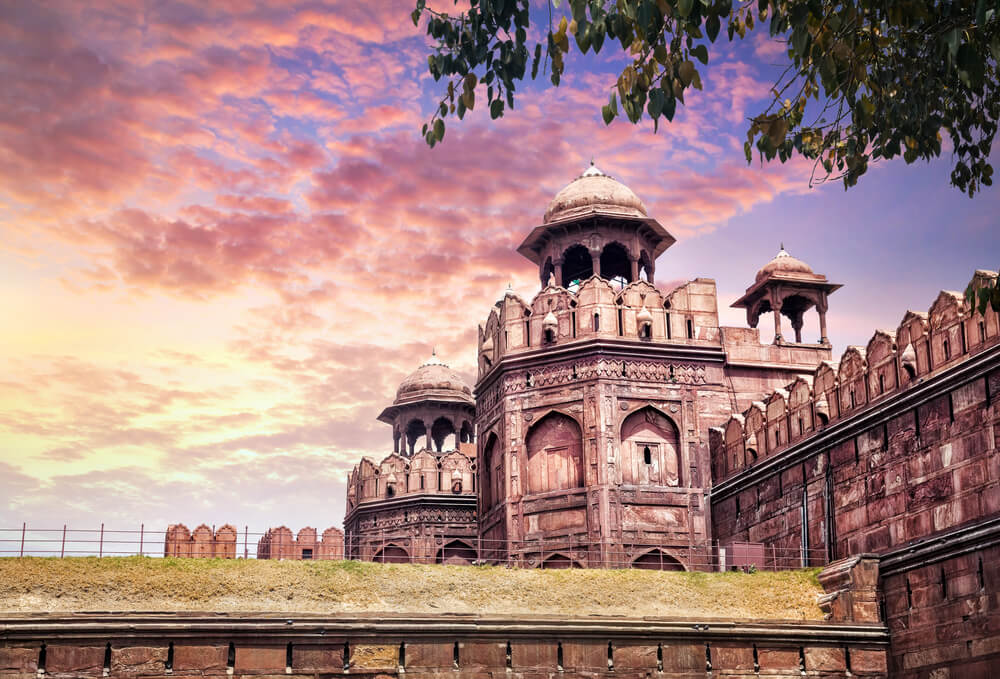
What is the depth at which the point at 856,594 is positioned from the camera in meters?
23.7

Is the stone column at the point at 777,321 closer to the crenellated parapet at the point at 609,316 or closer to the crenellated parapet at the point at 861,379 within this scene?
the crenellated parapet at the point at 609,316

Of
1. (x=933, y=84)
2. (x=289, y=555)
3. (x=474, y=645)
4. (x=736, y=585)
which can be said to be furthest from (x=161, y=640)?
(x=289, y=555)

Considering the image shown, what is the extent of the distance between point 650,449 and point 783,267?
28.7 ft

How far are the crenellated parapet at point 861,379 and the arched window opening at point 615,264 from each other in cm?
713

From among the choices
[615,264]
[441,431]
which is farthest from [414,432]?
[615,264]

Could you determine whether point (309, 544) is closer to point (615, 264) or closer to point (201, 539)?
point (201, 539)

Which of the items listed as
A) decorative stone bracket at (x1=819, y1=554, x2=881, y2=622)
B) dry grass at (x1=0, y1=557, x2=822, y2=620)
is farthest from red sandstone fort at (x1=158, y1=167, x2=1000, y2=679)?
dry grass at (x1=0, y1=557, x2=822, y2=620)

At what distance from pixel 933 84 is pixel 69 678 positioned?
1656cm

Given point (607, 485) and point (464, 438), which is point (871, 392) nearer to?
point (607, 485)

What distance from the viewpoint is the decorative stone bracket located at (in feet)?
77.4

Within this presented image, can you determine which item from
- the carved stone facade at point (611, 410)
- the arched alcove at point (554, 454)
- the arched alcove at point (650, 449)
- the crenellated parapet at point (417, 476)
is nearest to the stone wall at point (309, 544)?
the crenellated parapet at point (417, 476)

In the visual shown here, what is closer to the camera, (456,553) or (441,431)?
(456,553)

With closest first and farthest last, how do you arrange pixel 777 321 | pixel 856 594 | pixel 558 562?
pixel 856 594 < pixel 558 562 < pixel 777 321

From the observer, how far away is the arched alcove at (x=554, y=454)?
105 ft
